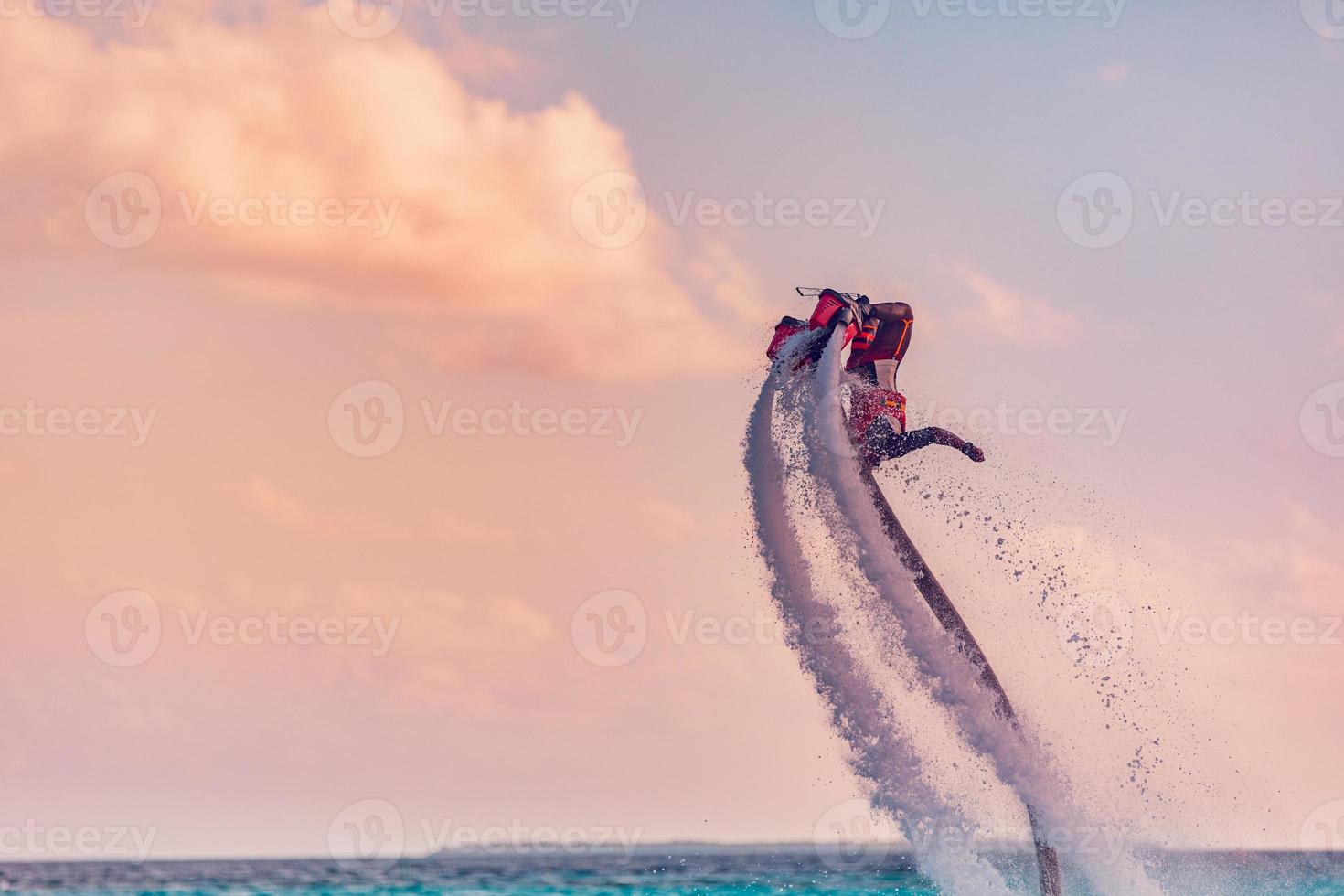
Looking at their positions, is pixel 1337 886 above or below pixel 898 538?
below

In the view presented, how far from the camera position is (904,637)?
93.7 ft

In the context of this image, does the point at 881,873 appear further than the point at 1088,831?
Yes

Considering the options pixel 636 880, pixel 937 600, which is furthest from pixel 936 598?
pixel 636 880

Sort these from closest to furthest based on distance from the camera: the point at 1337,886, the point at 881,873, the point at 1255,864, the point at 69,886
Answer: the point at 1255,864 < the point at 1337,886 < the point at 69,886 < the point at 881,873

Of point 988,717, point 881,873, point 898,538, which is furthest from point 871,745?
point 881,873

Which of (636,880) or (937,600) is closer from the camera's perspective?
(937,600)

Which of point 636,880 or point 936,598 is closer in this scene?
point 936,598

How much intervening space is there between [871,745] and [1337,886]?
4696 centimetres

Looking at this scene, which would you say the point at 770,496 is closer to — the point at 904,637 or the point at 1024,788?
the point at 904,637

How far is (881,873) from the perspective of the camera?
343 ft

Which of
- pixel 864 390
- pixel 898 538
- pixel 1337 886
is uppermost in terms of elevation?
pixel 864 390

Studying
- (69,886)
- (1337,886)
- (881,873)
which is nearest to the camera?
(1337,886)

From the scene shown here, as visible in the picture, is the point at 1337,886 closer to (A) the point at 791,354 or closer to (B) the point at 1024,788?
(B) the point at 1024,788

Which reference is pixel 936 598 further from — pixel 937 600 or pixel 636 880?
pixel 636 880
